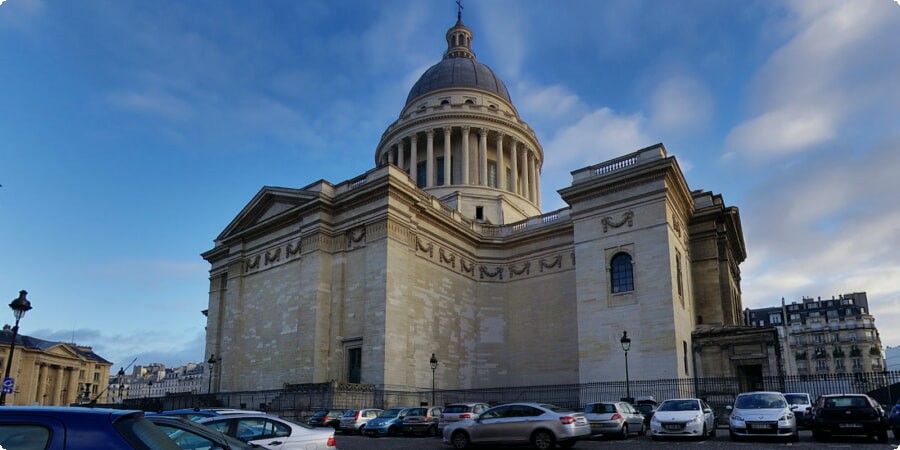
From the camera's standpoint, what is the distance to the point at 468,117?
4781cm

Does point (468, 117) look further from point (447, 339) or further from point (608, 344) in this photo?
point (608, 344)

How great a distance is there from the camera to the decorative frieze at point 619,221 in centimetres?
3152

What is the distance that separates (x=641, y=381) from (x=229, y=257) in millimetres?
26017

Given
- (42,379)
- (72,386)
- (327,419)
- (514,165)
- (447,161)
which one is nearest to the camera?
(327,419)

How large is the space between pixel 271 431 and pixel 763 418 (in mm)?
12293

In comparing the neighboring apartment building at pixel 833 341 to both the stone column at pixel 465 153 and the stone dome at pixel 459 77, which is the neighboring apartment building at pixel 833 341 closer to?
the stone dome at pixel 459 77

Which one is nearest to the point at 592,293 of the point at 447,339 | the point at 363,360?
the point at 447,339

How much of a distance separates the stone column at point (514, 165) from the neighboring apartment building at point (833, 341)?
44.9 metres

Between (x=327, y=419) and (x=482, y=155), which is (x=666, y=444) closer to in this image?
(x=327, y=419)

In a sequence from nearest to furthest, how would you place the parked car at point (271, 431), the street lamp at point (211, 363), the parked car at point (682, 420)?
the parked car at point (271, 431), the parked car at point (682, 420), the street lamp at point (211, 363)

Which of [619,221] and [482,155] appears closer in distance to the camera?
[619,221]

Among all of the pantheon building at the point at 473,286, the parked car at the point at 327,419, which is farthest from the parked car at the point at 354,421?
the pantheon building at the point at 473,286

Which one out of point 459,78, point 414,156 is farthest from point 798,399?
point 459,78

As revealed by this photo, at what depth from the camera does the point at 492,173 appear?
49.1m
